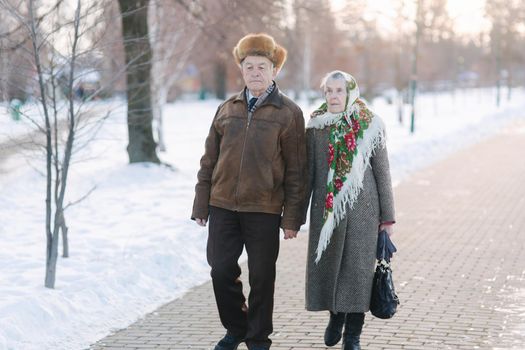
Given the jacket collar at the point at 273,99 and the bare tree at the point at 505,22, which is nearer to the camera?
the jacket collar at the point at 273,99

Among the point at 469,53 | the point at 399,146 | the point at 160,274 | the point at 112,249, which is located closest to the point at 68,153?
the point at 160,274

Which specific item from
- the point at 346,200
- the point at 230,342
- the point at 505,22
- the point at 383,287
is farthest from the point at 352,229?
the point at 505,22

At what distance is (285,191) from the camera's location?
548 centimetres

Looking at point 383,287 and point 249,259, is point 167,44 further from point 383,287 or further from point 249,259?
point 383,287

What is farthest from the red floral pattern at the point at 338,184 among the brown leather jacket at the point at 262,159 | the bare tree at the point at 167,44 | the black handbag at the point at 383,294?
the bare tree at the point at 167,44

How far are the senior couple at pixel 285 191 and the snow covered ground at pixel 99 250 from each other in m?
1.26

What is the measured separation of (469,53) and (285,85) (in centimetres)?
4160

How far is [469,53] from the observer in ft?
318

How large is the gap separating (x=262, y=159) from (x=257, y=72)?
49cm

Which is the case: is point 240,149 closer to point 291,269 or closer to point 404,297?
point 404,297

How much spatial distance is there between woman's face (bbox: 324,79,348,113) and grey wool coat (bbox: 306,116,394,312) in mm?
138

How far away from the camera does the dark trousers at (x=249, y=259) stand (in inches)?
215

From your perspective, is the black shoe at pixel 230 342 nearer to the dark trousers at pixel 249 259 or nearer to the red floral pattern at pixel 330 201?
the dark trousers at pixel 249 259

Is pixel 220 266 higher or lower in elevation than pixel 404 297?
higher
